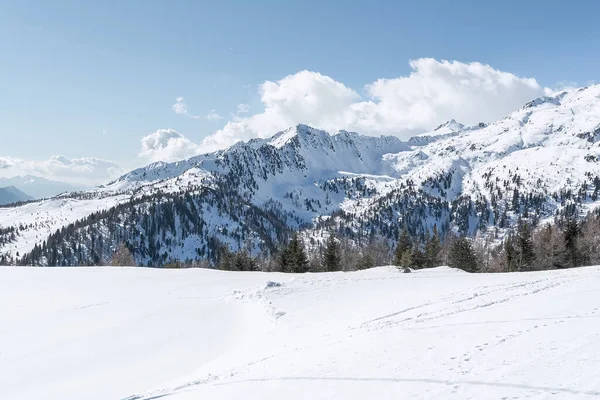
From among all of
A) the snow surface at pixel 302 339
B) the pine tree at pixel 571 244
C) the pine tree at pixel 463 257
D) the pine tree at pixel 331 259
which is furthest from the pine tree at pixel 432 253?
the snow surface at pixel 302 339

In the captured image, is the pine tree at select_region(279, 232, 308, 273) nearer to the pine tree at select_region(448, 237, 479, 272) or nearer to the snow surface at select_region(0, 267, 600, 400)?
the snow surface at select_region(0, 267, 600, 400)

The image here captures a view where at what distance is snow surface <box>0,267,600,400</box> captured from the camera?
9.74m

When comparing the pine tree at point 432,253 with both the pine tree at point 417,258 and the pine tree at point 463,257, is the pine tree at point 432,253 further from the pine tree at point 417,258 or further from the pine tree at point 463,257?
the pine tree at point 463,257

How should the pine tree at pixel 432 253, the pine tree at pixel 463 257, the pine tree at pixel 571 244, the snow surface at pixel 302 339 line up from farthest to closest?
1. the pine tree at pixel 432 253
2. the pine tree at pixel 463 257
3. the pine tree at pixel 571 244
4. the snow surface at pixel 302 339

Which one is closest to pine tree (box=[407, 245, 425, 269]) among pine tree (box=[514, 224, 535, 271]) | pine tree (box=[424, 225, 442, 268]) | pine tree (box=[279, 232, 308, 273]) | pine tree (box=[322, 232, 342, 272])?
pine tree (box=[424, 225, 442, 268])

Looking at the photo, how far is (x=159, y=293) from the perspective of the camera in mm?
28875

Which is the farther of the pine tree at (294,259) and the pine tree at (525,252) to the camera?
the pine tree at (525,252)

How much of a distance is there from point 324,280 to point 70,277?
947 inches

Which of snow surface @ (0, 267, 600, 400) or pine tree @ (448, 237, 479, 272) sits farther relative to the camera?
pine tree @ (448, 237, 479, 272)

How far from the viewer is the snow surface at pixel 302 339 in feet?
32.0

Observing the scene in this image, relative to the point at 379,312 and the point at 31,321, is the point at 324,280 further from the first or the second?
the point at 31,321

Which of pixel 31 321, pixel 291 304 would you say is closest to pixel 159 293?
pixel 31 321

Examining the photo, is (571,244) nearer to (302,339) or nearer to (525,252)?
(525,252)

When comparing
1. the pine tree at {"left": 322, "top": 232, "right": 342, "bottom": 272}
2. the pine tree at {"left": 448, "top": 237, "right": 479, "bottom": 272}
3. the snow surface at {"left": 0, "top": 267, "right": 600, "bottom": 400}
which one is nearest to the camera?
the snow surface at {"left": 0, "top": 267, "right": 600, "bottom": 400}
